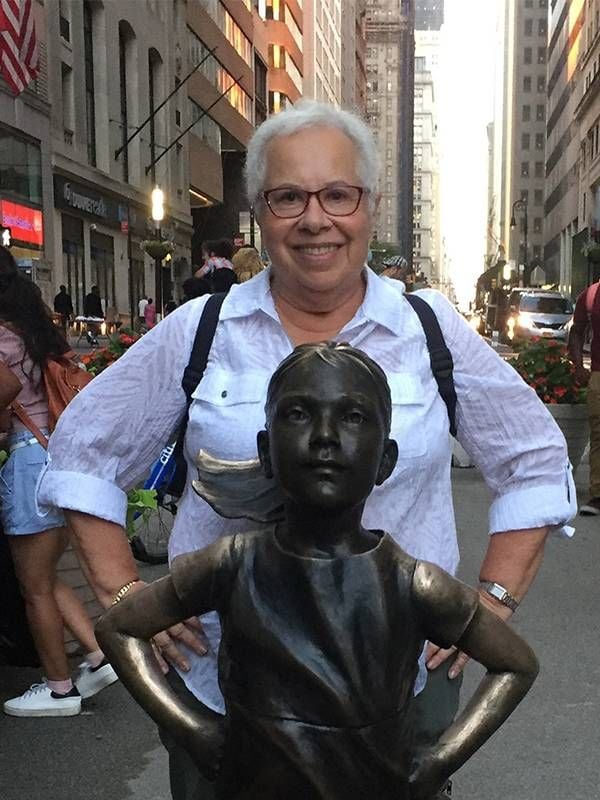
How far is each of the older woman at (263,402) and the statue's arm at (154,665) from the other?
241mm

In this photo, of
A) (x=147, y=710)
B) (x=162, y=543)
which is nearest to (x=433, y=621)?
(x=147, y=710)

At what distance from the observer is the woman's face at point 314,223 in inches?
78.7

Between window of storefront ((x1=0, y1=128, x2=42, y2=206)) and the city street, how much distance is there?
2386cm

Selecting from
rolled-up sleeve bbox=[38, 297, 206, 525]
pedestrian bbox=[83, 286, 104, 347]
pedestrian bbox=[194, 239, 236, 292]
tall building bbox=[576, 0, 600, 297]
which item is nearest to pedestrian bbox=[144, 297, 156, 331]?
pedestrian bbox=[83, 286, 104, 347]

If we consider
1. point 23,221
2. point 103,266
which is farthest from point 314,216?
point 103,266

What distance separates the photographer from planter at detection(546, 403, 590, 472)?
9.18 metres

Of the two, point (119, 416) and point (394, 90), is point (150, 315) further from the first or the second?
point (394, 90)

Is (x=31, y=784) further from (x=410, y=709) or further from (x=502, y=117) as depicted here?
(x=502, y=117)

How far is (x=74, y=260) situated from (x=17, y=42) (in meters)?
→ 14.3

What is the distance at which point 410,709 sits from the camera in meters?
1.71

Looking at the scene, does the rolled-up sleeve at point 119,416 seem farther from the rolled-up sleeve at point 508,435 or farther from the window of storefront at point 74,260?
the window of storefront at point 74,260

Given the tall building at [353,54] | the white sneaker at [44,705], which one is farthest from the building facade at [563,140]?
the white sneaker at [44,705]

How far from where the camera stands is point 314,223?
79.1 inches

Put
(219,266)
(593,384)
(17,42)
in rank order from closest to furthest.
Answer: (593,384)
(219,266)
(17,42)
